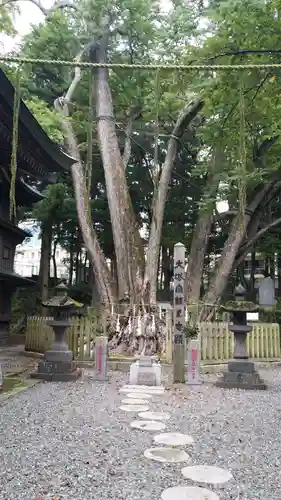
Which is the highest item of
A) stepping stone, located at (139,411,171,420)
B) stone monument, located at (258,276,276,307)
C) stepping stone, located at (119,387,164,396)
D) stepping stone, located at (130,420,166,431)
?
stone monument, located at (258,276,276,307)

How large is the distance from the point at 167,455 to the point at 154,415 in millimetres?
1761

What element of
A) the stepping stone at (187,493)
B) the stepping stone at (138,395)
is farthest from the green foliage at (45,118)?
the stepping stone at (187,493)

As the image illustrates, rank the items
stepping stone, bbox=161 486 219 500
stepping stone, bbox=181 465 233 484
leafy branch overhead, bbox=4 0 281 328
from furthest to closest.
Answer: leafy branch overhead, bbox=4 0 281 328, stepping stone, bbox=181 465 233 484, stepping stone, bbox=161 486 219 500

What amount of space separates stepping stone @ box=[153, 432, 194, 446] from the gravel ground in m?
0.08

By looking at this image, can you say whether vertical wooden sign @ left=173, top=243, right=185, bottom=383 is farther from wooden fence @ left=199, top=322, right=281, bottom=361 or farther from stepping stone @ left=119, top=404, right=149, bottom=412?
stepping stone @ left=119, top=404, right=149, bottom=412

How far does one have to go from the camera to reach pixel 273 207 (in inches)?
909

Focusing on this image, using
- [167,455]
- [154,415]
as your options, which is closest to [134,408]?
[154,415]

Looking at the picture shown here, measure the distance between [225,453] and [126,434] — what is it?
3.54 ft

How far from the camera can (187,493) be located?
3.05 meters

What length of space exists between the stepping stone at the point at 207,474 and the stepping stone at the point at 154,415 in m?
1.88

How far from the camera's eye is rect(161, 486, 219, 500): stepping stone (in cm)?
297

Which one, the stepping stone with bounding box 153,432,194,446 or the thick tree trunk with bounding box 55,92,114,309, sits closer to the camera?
the stepping stone with bounding box 153,432,194,446

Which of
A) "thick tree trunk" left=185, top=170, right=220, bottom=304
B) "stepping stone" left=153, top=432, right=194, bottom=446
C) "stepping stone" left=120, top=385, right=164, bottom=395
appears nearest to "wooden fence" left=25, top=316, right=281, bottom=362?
"stepping stone" left=120, top=385, right=164, bottom=395

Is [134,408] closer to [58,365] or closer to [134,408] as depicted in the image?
[134,408]
